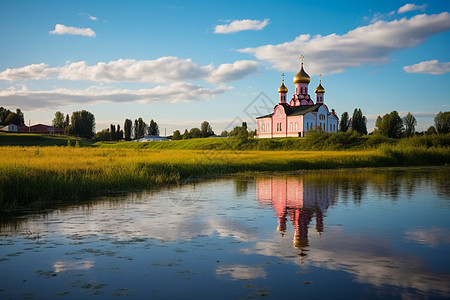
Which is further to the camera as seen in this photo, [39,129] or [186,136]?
[39,129]

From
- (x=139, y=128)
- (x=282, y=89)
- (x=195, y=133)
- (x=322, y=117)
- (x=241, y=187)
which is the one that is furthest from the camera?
(x=139, y=128)

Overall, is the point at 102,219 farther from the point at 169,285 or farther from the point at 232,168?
the point at 232,168

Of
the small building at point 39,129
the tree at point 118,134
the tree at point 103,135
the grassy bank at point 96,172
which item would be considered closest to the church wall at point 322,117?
the grassy bank at point 96,172

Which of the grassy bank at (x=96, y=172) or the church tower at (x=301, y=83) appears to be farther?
the church tower at (x=301, y=83)

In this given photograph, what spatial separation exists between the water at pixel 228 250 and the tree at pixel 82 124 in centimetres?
13158

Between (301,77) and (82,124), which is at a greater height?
(301,77)

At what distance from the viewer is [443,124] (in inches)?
4407

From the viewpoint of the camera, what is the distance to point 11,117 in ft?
459

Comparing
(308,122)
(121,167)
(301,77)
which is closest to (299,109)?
(308,122)

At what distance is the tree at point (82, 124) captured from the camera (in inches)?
5379

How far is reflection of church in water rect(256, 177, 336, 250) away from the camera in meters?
10.3

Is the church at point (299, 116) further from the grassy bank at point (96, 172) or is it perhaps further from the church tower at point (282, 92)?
the grassy bank at point (96, 172)

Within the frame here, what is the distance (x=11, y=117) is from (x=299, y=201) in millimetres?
148510

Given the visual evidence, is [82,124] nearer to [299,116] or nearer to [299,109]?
[299,109]
